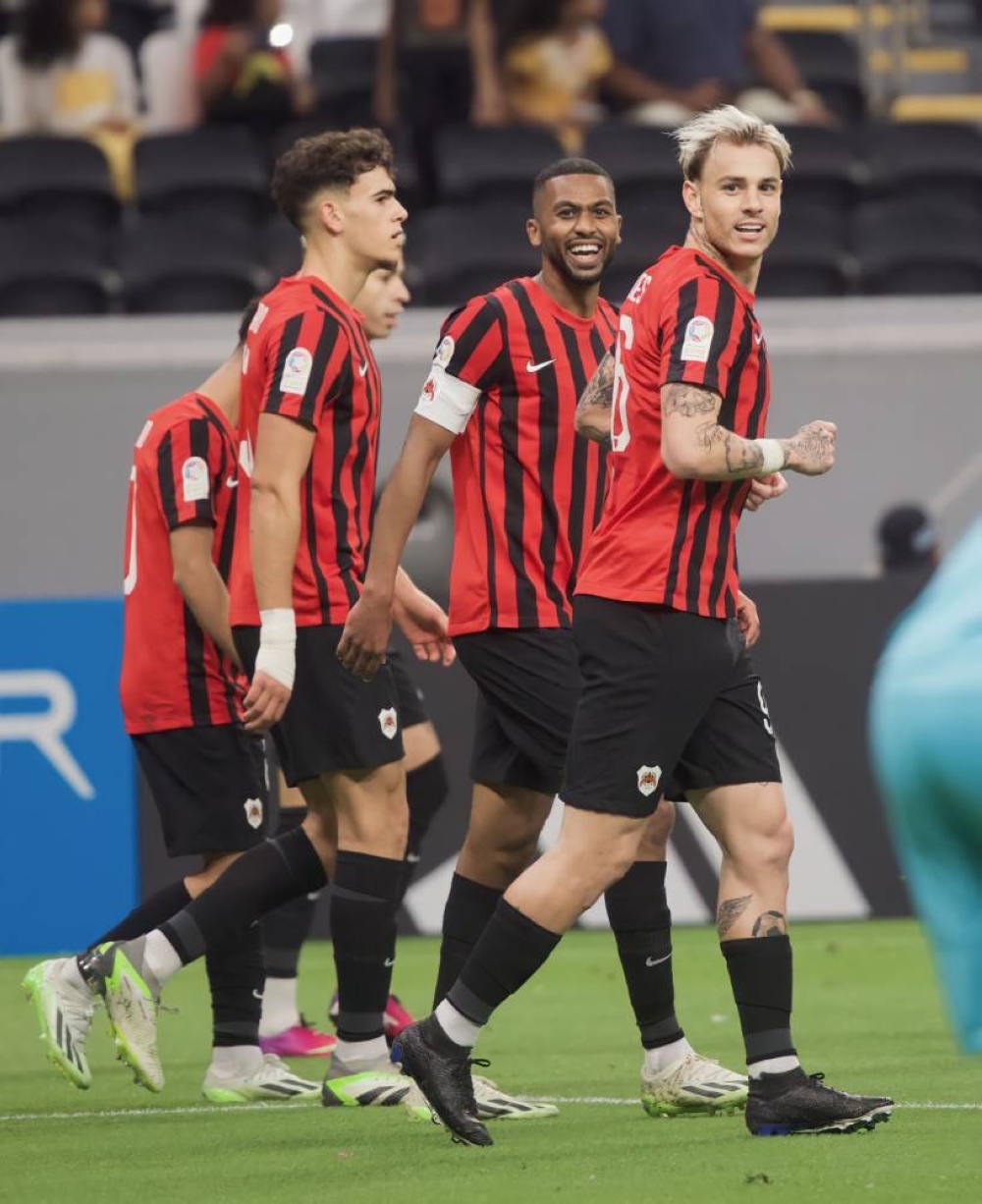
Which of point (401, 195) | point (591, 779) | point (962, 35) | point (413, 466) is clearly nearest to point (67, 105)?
point (401, 195)

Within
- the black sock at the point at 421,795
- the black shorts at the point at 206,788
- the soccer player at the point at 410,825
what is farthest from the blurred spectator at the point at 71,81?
the black shorts at the point at 206,788

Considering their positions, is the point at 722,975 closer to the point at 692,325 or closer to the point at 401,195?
the point at 692,325

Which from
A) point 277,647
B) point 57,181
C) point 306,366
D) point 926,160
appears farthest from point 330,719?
point 926,160

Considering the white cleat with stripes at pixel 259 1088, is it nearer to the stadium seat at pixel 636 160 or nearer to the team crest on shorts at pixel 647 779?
the team crest on shorts at pixel 647 779

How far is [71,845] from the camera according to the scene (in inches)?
388

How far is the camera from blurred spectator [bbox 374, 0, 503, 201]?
13.3 m

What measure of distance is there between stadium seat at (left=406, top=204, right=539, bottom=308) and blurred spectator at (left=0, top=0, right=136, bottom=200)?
1.91m

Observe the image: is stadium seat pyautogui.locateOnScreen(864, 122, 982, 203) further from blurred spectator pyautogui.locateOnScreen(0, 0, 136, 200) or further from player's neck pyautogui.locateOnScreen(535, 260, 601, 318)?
player's neck pyautogui.locateOnScreen(535, 260, 601, 318)

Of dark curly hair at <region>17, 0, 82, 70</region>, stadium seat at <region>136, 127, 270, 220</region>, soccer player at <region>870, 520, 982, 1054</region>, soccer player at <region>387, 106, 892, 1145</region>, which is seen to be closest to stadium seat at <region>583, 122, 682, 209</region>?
stadium seat at <region>136, 127, 270, 220</region>

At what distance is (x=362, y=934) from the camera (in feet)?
18.9

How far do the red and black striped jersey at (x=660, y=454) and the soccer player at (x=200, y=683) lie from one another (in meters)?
1.41

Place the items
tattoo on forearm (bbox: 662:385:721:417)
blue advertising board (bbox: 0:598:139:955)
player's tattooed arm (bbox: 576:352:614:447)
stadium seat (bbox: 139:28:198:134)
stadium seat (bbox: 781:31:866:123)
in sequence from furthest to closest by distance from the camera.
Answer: stadium seat (bbox: 781:31:866:123)
stadium seat (bbox: 139:28:198:134)
blue advertising board (bbox: 0:598:139:955)
player's tattooed arm (bbox: 576:352:614:447)
tattoo on forearm (bbox: 662:385:721:417)

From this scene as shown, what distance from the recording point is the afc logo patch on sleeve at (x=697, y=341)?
482 centimetres

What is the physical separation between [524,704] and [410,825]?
4.30 feet
